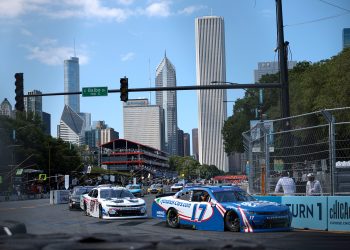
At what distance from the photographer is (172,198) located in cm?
1756

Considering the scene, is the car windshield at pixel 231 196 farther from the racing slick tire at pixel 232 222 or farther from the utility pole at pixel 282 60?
the utility pole at pixel 282 60

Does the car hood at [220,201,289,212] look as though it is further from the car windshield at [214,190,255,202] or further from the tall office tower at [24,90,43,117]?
the tall office tower at [24,90,43,117]

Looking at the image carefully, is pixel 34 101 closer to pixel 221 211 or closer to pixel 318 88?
pixel 221 211

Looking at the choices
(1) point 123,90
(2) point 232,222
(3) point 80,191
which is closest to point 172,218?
(2) point 232,222

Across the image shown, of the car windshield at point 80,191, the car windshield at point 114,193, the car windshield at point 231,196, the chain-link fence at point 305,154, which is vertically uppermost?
the chain-link fence at point 305,154

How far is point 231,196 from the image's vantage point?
1608 centimetres

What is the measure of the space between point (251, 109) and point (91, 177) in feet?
153

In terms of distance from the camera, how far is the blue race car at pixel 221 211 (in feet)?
48.0

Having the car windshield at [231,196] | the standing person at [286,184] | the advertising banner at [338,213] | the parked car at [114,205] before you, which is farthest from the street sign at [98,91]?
the advertising banner at [338,213]

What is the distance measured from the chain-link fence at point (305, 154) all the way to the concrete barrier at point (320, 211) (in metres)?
0.29

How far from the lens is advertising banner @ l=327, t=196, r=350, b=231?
14.6m

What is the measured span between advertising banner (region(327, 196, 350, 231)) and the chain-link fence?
20 centimetres

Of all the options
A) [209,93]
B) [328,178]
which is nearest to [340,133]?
[328,178]

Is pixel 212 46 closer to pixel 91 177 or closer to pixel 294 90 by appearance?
pixel 294 90
